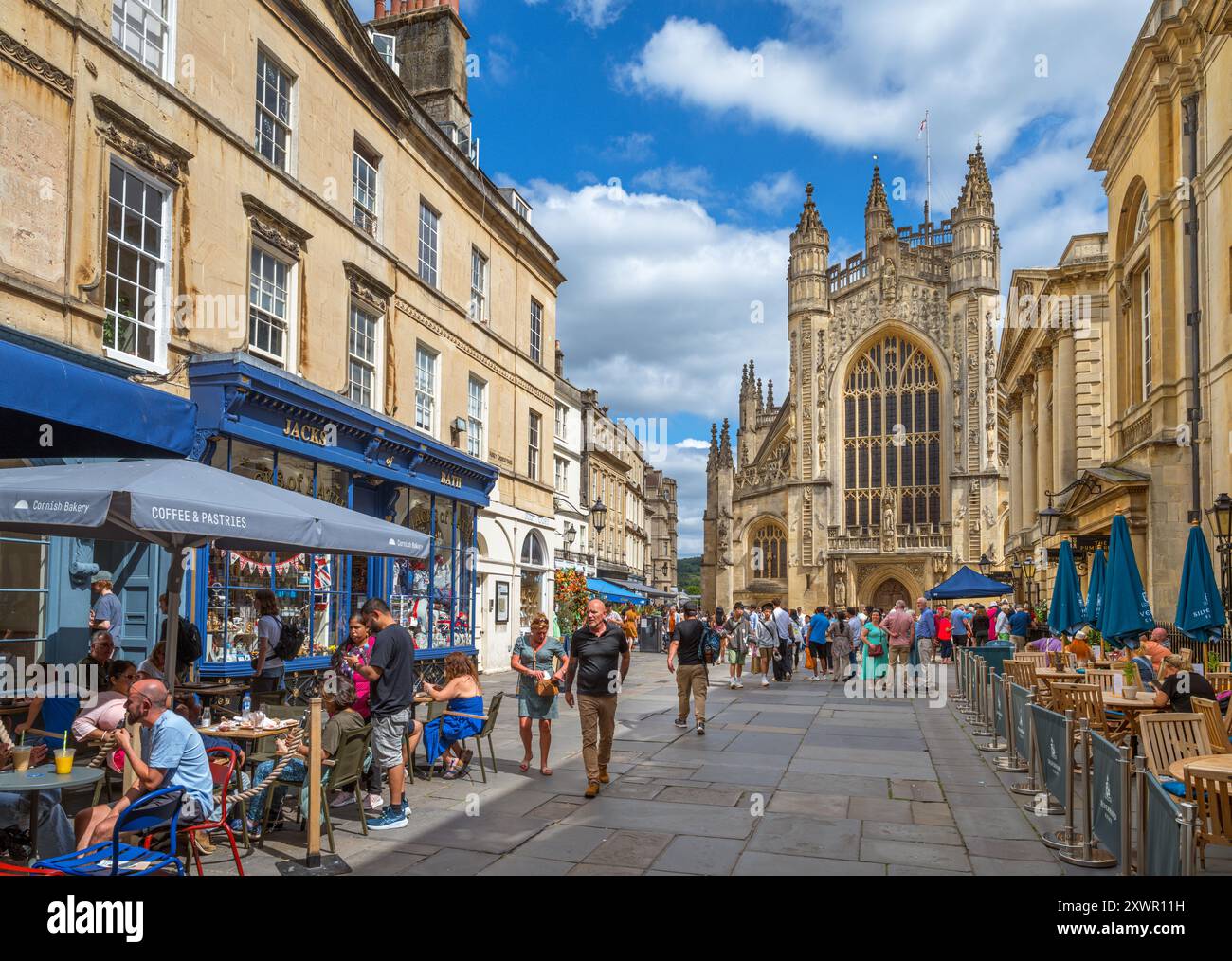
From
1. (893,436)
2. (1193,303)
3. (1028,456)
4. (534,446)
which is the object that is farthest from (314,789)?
(893,436)

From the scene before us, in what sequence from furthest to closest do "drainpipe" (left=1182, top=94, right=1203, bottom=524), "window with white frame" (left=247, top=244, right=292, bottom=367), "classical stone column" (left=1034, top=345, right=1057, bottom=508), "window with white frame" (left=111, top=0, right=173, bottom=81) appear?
"classical stone column" (left=1034, top=345, right=1057, bottom=508), "drainpipe" (left=1182, top=94, right=1203, bottom=524), "window with white frame" (left=247, top=244, right=292, bottom=367), "window with white frame" (left=111, top=0, right=173, bottom=81)

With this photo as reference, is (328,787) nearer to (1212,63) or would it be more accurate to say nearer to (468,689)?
(468,689)

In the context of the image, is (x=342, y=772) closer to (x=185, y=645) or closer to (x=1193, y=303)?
(x=185, y=645)

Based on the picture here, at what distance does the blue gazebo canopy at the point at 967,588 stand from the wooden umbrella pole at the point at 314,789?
18.3 m

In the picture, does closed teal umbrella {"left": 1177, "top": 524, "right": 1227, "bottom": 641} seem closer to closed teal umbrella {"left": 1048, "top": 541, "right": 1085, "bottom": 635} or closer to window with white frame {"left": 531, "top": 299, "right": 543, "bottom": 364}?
closed teal umbrella {"left": 1048, "top": 541, "right": 1085, "bottom": 635}

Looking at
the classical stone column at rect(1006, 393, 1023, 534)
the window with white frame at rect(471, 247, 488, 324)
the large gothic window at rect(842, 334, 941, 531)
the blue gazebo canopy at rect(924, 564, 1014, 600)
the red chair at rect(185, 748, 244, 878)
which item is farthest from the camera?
the large gothic window at rect(842, 334, 941, 531)

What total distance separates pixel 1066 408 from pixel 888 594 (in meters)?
24.5

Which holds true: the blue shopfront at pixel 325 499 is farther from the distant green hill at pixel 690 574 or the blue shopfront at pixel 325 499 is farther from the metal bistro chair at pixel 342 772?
the distant green hill at pixel 690 574

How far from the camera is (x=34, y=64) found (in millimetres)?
8992

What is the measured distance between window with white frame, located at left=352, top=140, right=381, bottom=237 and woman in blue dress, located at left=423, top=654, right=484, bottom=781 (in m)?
8.94

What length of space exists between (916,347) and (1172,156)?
31179 mm

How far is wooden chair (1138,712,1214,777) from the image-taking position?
21.4ft

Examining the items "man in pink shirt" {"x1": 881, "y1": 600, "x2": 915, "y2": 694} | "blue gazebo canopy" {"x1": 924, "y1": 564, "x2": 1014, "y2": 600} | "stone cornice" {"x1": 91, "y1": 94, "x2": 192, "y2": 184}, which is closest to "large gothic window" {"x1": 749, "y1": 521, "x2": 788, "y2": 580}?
"blue gazebo canopy" {"x1": 924, "y1": 564, "x2": 1014, "y2": 600}
